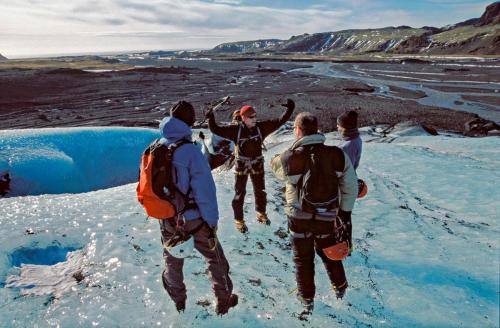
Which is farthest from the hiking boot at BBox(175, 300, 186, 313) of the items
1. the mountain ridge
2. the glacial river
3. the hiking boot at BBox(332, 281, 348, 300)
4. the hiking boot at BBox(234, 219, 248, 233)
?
the mountain ridge

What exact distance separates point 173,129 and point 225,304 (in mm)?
2192

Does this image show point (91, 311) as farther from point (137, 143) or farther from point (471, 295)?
point (137, 143)

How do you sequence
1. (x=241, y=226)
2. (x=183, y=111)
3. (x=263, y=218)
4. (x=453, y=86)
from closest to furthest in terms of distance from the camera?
(x=183, y=111) < (x=241, y=226) < (x=263, y=218) < (x=453, y=86)

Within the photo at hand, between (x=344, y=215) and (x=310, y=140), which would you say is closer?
(x=310, y=140)

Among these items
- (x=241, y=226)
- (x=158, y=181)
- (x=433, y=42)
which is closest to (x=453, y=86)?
(x=241, y=226)

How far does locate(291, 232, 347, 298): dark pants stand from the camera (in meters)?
4.17

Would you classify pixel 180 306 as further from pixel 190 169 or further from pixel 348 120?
pixel 348 120

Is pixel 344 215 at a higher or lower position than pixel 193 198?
lower

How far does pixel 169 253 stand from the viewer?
4043 mm

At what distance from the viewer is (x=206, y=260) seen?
4094 mm

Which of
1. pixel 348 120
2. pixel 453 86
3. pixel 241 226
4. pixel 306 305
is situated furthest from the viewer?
pixel 453 86

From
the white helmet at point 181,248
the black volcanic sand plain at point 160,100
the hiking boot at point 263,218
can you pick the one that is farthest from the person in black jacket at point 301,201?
the black volcanic sand plain at point 160,100

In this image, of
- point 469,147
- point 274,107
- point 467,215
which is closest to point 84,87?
point 274,107

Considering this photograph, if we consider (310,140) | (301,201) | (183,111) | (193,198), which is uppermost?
(183,111)
